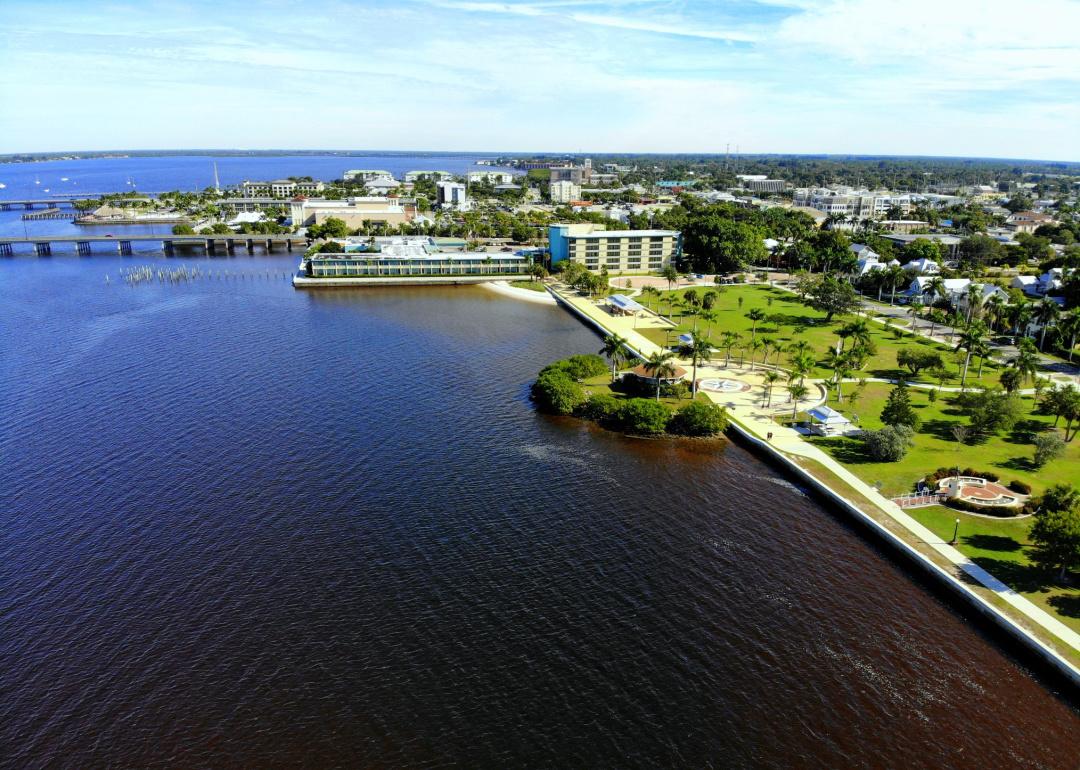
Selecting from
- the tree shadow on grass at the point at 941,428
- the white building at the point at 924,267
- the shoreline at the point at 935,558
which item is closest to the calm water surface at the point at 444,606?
the shoreline at the point at 935,558

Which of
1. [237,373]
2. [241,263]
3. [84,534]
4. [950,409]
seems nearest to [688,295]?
[950,409]

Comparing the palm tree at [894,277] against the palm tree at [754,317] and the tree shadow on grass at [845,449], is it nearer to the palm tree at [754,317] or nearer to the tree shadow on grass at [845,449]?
the palm tree at [754,317]

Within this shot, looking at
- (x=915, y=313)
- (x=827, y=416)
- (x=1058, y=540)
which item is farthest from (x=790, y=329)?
(x=1058, y=540)

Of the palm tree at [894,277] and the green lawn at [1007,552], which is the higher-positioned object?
the palm tree at [894,277]

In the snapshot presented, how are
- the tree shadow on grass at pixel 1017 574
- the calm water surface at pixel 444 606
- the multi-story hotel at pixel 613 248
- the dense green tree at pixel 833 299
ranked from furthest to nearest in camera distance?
the multi-story hotel at pixel 613 248
the dense green tree at pixel 833 299
the tree shadow on grass at pixel 1017 574
the calm water surface at pixel 444 606

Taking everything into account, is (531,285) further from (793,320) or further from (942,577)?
(942,577)

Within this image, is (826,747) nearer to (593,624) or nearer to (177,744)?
(593,624)

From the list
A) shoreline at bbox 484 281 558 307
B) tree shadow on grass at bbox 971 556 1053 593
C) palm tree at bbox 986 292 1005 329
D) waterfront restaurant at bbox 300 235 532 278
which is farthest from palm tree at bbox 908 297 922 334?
waterfront restaurant at bbox 300 235 532 278
